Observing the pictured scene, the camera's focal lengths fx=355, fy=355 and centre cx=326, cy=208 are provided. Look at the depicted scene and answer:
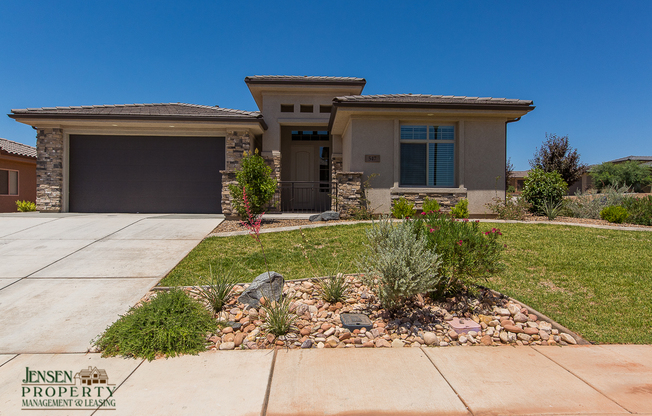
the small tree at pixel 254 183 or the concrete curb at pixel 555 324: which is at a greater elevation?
the small tree at pixel 254 183

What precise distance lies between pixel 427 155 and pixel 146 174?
1006 cm

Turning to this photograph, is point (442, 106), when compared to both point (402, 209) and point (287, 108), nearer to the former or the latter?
point (402, 209)

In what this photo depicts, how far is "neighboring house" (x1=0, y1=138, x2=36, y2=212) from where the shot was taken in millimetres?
16656

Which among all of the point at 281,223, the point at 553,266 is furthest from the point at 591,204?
the point at 281,223

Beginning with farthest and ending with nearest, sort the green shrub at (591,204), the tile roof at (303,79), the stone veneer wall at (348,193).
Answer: the tile roof at (303,79), the green shrub at (591,204), the stone veneer wall at (348,193)

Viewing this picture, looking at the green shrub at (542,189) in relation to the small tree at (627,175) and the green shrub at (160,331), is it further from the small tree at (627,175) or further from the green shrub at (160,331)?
the small tree at (627,175)

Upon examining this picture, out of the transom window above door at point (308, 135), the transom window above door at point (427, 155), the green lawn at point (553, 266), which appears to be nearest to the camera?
the green lawn at point (553, 266)

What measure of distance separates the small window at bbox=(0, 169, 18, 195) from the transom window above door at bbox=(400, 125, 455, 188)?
18.4 m

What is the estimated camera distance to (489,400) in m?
2.74

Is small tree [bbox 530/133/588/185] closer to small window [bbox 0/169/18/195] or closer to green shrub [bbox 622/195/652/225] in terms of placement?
green shrub [bbox 622/195/652/225]

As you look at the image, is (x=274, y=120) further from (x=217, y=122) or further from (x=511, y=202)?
(x=511, y=202)

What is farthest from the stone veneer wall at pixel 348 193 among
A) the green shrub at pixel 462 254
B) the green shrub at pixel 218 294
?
the green shrub at pixel 218 294

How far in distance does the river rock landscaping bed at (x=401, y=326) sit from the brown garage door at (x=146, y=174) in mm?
9397

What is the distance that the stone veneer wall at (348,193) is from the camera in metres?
11.0
